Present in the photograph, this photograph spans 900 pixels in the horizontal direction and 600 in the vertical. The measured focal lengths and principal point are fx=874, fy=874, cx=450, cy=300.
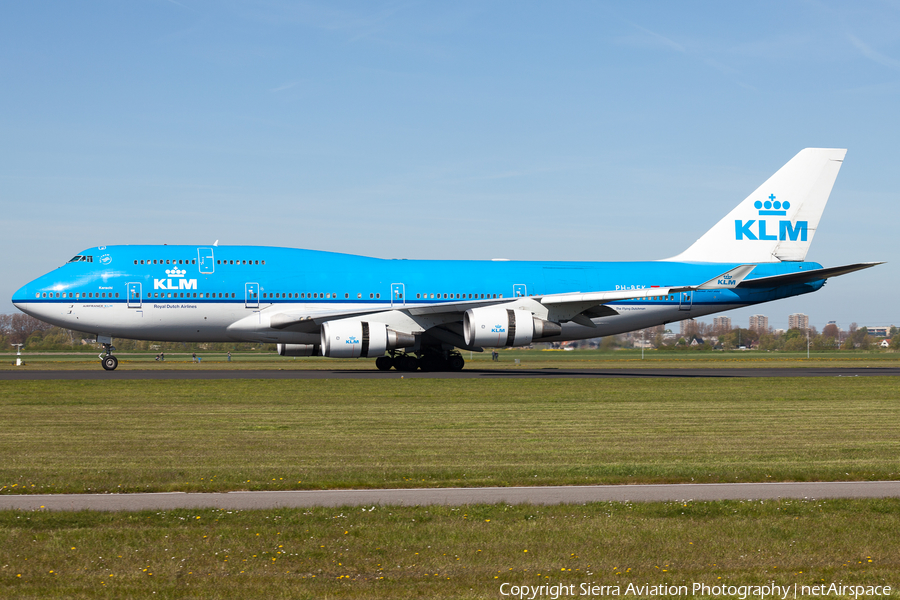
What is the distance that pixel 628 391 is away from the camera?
27.5 m

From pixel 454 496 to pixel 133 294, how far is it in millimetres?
28722

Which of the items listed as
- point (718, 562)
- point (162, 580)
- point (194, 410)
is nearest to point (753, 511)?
point (718, 562)

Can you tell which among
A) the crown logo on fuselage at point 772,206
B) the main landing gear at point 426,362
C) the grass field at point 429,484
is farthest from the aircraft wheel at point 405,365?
the crown logo on fuselage at point 772,206

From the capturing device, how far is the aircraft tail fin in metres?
43.1

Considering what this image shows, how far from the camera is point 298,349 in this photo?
39.5 meters

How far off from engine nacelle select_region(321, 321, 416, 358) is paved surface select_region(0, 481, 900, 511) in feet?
77.5

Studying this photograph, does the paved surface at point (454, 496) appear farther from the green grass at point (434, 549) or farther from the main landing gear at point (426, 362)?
the main landing gear at point (426, 362)

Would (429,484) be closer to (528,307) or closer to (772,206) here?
(528,307)

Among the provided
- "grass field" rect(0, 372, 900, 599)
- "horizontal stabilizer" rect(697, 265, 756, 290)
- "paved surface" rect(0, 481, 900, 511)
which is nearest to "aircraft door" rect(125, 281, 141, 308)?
"grass field" rect(0, 372, 900, 599)

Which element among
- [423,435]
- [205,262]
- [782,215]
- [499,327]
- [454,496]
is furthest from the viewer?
[782,215]

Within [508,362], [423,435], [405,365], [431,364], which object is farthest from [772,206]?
[423,435]

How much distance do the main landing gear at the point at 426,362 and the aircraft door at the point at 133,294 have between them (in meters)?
10.7

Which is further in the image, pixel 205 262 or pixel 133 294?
pixel 205 262

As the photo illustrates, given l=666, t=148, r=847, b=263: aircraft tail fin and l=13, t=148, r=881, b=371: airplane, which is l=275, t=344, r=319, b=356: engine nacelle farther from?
l=666, t=148, r=847, b=263: aircraft tail fin
